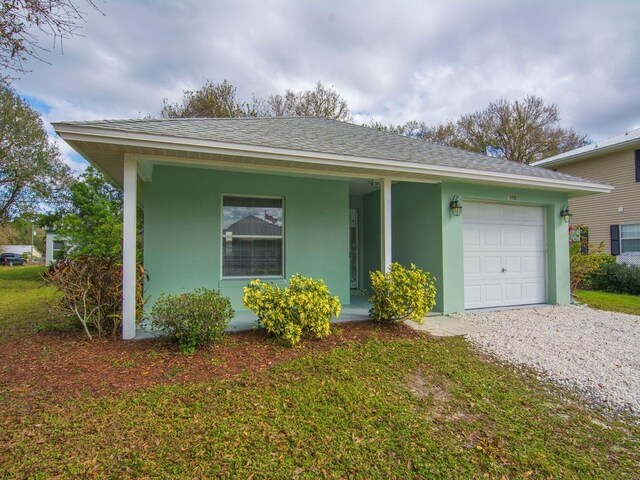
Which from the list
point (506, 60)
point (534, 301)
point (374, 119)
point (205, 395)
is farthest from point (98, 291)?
point (374, 119)

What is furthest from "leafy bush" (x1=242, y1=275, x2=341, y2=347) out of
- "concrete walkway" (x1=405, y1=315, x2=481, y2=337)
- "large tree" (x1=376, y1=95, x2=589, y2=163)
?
"large tree" (x1=376, y1=95, x2=589, y2=163)

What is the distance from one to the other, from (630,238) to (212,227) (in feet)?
50.6

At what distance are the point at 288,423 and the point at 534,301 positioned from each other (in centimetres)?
754

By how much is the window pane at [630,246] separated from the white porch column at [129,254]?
1656 centimetres

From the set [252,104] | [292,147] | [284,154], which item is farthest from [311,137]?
[252,104]

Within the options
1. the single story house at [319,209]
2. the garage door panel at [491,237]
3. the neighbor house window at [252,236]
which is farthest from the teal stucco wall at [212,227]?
the garage door panel at [491,237]

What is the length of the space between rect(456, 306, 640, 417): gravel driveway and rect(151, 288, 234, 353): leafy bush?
3.74m

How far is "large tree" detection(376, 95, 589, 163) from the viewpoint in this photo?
2075cm

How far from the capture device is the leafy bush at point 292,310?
15.8 ft

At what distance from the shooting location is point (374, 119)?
2148 cm

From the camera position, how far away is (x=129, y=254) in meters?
4.71

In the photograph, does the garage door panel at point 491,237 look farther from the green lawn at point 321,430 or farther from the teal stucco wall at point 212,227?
the green lawn at point 321,430

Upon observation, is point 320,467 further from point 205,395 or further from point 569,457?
point 569,457

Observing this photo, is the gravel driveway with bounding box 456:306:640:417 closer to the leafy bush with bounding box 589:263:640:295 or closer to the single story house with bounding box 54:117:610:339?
the single story house with bounding box 54:117:610:339
